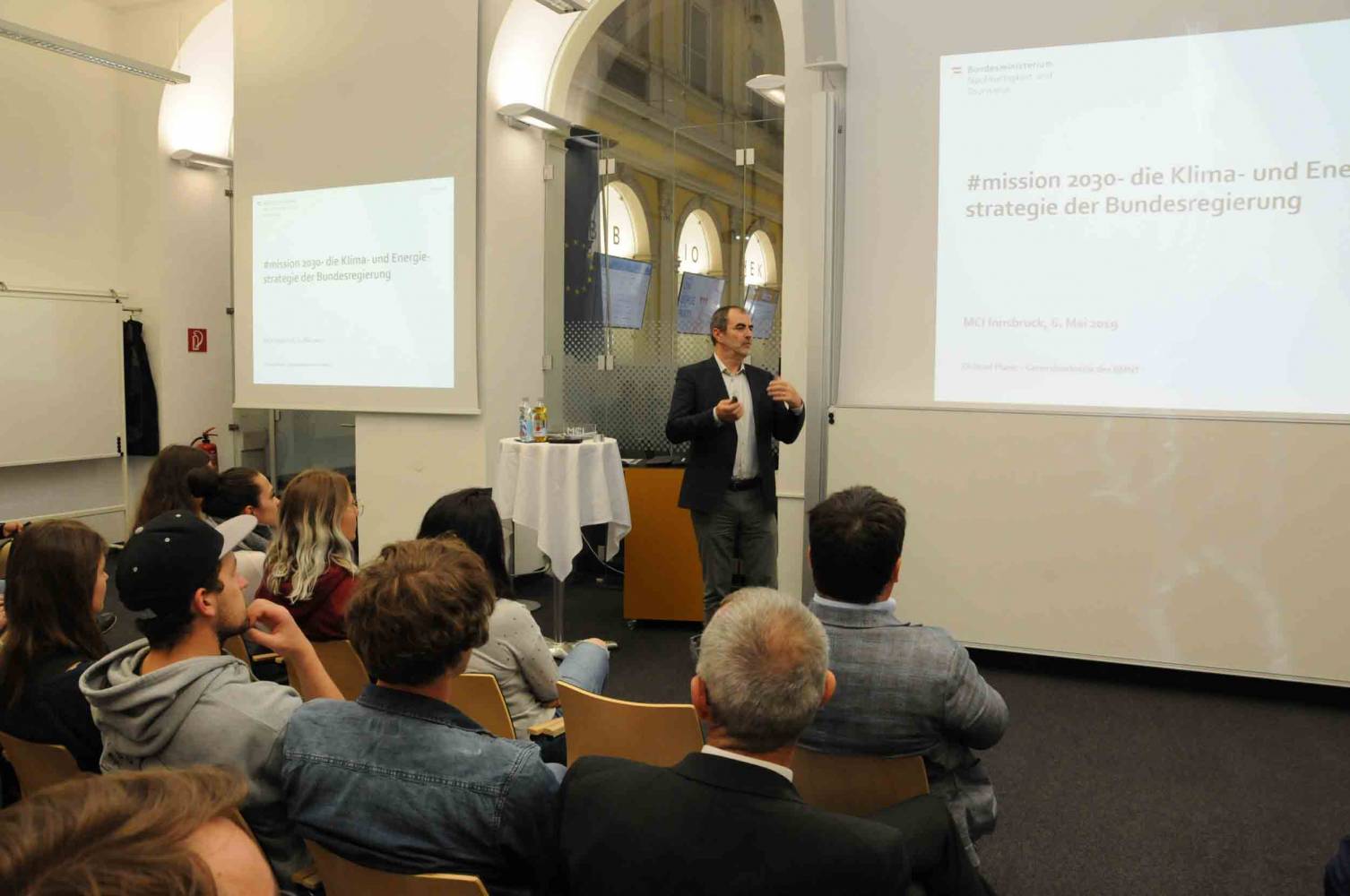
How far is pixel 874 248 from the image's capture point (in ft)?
15.9

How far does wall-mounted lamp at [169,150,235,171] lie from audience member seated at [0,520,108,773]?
19.1ft

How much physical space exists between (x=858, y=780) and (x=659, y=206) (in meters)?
4.89

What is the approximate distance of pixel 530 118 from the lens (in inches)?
239

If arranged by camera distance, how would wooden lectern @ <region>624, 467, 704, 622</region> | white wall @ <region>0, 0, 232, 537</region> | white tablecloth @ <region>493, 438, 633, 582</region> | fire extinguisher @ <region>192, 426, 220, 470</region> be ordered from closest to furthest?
white tablecloth @ <region>493, 438, 633, 582</region> < wooden lectern @ <region>624, 467, 704, 622</region> < white wall @ <region>0, 0, 232, 537</region> < fire extinguisher @ <region>192, 426, 220, 470</region>

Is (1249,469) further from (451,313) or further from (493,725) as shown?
(451,313)

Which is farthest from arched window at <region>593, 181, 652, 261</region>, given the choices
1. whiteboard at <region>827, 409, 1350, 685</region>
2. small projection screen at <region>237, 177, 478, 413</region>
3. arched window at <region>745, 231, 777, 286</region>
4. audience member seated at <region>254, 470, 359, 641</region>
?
audience member seated at <region>254, 470, 359, 641</region>

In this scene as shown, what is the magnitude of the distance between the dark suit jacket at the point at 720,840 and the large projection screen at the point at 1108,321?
3513mm

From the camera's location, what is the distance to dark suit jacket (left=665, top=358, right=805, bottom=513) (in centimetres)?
449

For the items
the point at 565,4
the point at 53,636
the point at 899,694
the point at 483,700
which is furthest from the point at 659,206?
the point at 899,694

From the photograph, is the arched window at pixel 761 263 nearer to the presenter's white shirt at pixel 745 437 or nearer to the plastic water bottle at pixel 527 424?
the presenter's white shirt at pixel 745 437

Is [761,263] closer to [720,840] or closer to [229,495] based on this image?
[229,495]

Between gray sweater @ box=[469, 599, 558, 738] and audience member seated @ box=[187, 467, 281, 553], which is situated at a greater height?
audience member seated @ box=[187, 467, 281, 553]

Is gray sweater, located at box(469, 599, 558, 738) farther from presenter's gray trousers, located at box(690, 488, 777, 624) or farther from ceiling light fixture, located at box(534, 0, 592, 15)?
ceiling light fixture, located at box(534, 0, 592, 15)

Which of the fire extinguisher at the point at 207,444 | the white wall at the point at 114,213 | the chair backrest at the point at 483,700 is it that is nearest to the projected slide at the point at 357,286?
the fire extinguisher at the point at 207,444
